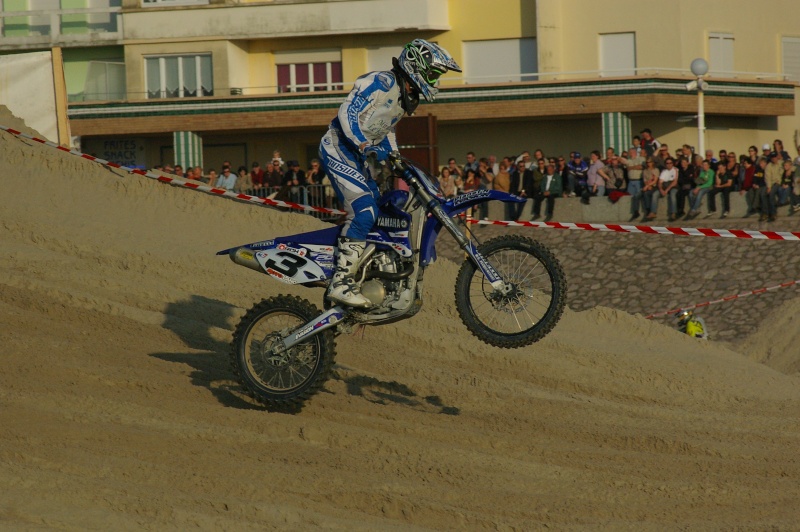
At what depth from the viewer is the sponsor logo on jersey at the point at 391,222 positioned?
9.23m

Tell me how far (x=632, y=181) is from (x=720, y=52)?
1479cm

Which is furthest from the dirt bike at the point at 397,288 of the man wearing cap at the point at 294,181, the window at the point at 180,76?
the window at the point at 180,76

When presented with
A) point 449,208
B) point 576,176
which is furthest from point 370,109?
point 576,176

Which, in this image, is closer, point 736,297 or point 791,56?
point 736,297

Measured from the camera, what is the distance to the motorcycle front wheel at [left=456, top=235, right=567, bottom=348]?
29.8 feet

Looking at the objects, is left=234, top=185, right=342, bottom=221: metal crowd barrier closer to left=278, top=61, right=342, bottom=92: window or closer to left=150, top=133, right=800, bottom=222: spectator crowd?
left=150, top=133, right=800, bottom=222: spectator crowd

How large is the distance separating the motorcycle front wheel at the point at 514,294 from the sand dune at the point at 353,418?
0.84 m

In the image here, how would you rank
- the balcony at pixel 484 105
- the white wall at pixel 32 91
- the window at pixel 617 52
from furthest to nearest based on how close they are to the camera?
the window at pixel 617 52, the balcony at pixel 484 105, the white wall at pixel 32 91

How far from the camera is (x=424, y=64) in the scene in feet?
30.1

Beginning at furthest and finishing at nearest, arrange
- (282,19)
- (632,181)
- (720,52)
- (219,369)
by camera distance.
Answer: (282,19) → (720,52) → (632,181) → (219,369)

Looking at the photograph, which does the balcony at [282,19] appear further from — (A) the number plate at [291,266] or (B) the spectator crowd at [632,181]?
(A) the number plate at [291,266]

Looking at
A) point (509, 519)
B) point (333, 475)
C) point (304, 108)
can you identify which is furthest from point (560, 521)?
point (304, 108)

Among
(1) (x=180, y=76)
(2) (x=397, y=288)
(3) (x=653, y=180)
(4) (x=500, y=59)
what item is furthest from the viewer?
(1) (x=180, y=76)

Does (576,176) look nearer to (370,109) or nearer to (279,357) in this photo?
(370,109)
